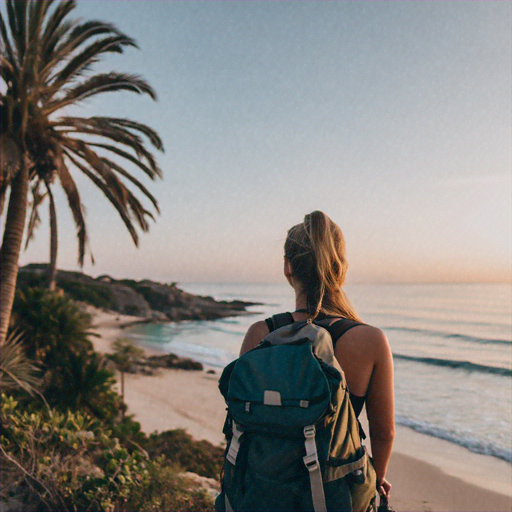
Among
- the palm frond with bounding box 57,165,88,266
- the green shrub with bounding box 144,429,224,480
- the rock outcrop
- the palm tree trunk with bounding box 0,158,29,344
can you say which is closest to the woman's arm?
the green shrub with bounding box 144,429,224,480

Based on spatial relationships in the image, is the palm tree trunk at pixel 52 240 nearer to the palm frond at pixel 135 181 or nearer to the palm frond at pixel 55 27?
the palm frond at pixel 135 181

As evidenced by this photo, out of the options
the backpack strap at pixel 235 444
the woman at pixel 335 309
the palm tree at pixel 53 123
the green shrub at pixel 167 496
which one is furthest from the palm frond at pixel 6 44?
the backpack strap at pixel 235 444

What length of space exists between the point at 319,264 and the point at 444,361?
22.9 m

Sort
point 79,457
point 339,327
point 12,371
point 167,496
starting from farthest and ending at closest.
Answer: point 12,371 < point 79,457 < point 167,496 < point 339,327

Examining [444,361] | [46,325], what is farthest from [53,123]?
[444,361]

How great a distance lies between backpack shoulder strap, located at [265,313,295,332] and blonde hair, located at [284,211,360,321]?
79 mm

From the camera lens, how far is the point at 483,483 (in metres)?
8.11

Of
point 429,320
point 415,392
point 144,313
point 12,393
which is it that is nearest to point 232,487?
point 12,393

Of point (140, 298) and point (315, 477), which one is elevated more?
point (315, 477)

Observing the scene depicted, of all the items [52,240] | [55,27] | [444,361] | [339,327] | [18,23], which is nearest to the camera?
[339,327]

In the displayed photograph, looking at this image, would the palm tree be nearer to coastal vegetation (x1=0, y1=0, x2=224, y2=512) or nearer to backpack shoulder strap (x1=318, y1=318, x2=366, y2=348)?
coastal vegetation (x1=0, y1=0, x2=224, y2=512)

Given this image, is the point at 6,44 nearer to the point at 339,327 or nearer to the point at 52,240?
the point at 52,240

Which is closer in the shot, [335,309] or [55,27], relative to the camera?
[335,309]

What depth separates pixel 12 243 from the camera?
711 cm
